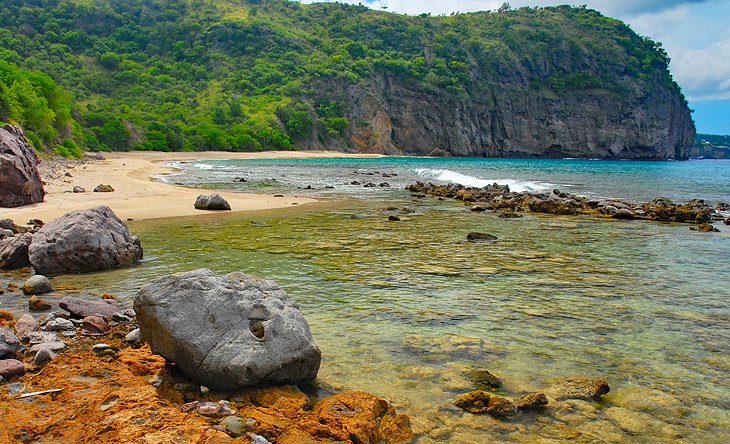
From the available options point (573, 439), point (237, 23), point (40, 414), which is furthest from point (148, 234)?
point (237, 23)

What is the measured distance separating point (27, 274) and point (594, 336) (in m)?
11.2

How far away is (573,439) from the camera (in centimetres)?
525

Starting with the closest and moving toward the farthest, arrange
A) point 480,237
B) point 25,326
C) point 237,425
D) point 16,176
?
1. point 237,425
2. point 25,326
3. point 480,237
4. point 16,176

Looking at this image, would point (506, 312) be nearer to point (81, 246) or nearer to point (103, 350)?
point (103, 350)

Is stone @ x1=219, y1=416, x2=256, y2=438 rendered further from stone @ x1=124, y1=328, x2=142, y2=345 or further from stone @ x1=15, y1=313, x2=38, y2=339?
stone @ x1=15, y1=313, x2=38, y2=339

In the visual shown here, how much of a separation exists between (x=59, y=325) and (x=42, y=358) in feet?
4.33

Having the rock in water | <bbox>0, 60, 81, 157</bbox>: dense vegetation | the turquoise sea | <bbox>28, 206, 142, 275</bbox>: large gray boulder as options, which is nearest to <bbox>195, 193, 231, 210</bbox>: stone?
the turquoise sea

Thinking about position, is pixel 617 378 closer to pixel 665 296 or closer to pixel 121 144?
pixel 665 296

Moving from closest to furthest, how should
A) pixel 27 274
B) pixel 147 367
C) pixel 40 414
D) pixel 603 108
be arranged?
pixel 40 414
pixel 147 367
pixel 27 274
pixel 603 108

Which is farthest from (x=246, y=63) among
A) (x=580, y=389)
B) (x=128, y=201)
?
(x=580, y=389)

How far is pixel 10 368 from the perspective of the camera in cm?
593

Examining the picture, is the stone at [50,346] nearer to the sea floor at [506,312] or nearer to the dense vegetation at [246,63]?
the sea floor at [506,312]

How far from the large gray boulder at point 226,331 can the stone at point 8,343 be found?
148cm

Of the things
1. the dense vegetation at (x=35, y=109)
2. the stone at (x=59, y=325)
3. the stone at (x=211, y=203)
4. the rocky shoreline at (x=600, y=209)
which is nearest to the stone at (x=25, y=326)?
the stone at (x=59, y=325)
